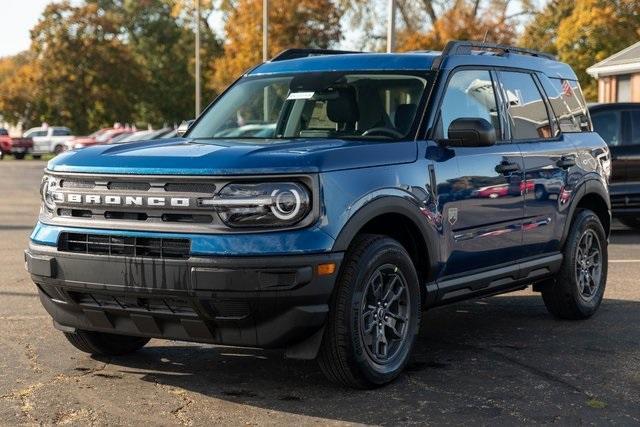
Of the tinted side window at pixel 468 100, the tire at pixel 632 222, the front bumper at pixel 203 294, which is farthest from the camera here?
the tire at pixel 632 222

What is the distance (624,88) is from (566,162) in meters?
32.0

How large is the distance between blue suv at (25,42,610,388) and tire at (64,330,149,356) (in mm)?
13

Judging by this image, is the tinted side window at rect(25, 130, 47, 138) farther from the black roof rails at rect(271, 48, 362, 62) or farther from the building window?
the black roof rails at rect(271, 48, 362, 62)

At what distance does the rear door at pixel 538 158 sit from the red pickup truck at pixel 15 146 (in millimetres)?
51366

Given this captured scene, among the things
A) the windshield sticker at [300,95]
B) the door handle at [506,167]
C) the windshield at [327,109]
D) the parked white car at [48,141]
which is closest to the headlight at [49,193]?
the windshield at [327,109]

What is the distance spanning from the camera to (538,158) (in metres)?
7.28

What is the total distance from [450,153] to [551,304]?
2161 millimetres

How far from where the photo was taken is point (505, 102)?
7.18 metres

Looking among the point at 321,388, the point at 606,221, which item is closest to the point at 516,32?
the point at 606,221

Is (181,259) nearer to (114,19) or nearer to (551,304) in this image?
(551,304)

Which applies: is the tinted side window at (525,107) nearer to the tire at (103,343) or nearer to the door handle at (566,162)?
the door handle at (566,162)

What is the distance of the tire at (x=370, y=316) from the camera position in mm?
5461

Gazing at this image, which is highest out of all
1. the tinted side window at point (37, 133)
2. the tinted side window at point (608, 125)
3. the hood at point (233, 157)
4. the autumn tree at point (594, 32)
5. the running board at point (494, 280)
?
the autumn tree at point (594, 32)

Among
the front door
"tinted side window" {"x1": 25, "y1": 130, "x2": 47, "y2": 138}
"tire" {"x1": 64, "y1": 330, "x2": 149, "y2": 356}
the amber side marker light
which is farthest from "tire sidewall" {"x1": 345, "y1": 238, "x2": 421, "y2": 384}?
"tinted side window" {"x1": 25, "y1": 130, "x2": 47, "y2": 138}
